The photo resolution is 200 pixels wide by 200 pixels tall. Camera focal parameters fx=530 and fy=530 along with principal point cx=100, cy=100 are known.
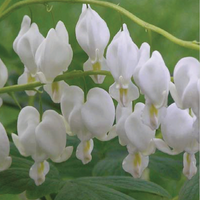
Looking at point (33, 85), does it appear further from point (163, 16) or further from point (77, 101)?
point (163, 16)

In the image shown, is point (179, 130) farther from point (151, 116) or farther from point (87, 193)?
point (87, 193)

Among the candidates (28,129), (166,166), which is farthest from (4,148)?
(166,166)

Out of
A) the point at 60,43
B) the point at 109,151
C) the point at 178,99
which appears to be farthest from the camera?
the point at 109,151

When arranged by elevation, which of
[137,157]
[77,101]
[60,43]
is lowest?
[137,157]

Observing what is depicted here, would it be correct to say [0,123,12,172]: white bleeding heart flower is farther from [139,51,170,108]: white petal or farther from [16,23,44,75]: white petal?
[139,51,170,108]: white petal

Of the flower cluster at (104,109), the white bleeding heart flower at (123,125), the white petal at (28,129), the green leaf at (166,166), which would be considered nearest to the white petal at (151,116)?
the flower cluster at (104,109)

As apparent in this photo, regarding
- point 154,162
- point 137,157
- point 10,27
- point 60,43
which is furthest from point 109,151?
point 10,27
